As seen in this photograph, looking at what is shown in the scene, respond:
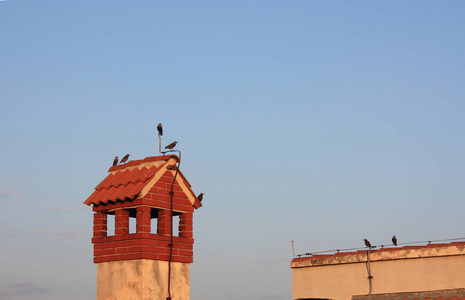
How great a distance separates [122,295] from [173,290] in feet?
4.52

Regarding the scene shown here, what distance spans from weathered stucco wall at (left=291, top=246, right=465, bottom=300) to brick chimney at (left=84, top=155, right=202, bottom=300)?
557 cm

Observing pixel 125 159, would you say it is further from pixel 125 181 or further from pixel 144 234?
pixel 144 234

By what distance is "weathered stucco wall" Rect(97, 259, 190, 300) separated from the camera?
1717cm

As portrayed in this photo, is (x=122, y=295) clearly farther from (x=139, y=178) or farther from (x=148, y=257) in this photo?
(x=139, y=178)

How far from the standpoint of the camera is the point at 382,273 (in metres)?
21.3

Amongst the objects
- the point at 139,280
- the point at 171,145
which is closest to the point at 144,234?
the point at 139,280

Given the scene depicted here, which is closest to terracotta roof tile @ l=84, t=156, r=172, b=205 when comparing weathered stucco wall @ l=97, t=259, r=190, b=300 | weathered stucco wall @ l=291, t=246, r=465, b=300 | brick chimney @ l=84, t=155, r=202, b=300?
brick chimney @ l=84, t=155, r=202, b=300

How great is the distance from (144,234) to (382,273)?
807cm

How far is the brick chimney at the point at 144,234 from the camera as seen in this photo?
17406 millimetres

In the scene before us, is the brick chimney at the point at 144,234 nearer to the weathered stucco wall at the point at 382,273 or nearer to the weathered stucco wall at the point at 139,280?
the weathered stucco wall at the point at 139,280

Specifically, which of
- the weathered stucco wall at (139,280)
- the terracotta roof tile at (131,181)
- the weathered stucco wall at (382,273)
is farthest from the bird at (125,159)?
the weathered stucco wall at (382,273)

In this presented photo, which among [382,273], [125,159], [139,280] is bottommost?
[139,280]

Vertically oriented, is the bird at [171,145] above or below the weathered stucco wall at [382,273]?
above

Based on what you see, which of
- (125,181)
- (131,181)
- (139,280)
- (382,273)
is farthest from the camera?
(382,273)
